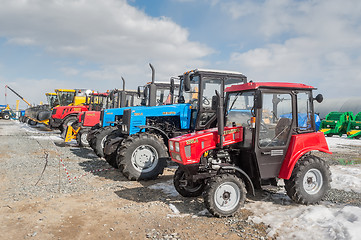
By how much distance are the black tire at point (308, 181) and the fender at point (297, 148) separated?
0.36ft

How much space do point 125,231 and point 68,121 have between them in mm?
13049

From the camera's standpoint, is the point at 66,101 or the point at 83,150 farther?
the point at 66,101

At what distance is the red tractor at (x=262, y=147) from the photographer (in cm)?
458

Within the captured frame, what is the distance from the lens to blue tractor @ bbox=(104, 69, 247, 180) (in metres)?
6.47

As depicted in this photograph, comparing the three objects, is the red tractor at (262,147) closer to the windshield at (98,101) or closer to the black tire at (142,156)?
the black tire at (142,156)

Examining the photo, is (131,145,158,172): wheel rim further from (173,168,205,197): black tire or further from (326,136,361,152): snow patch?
(326,136,361,152): snow patch

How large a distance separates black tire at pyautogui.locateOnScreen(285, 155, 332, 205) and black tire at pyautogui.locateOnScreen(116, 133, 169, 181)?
2.92m

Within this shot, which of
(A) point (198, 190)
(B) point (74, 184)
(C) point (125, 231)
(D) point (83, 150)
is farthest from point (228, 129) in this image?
(D) point (83, 150)

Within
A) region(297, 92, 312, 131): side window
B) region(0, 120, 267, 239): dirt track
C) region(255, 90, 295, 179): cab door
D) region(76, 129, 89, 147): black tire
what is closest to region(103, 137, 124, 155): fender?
region(0, 120, 267, 239): dirt track

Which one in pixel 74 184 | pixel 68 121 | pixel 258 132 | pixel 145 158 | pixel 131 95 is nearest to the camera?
pixel 258 132

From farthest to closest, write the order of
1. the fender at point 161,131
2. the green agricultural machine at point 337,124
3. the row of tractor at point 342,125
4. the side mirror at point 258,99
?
the green agricultural machine at point 337,124 < the row of tractor at point 342,125 < the fender at point 161,131 < the side mirror at point 258,99

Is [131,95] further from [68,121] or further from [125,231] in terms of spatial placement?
[125,231]

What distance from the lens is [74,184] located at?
6.07 m

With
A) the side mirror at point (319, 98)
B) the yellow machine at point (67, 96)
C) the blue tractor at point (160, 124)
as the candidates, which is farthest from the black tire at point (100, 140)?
the yellow machine at point (67, 96)
